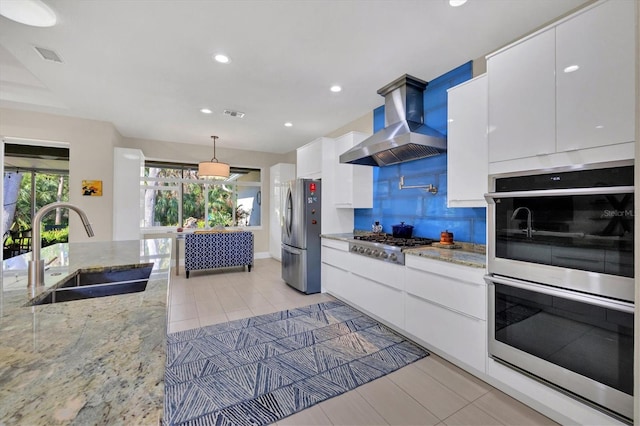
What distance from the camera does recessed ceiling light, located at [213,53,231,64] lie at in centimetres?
259

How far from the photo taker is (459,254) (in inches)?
91.6

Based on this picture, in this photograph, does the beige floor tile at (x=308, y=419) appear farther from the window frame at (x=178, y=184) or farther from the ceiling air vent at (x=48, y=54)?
the window frame at (x=178, y=184)

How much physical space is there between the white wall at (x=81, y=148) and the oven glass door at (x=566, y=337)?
5.46m

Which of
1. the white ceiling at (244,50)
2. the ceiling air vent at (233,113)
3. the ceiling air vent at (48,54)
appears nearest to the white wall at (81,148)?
the white ceiling at (244,50)

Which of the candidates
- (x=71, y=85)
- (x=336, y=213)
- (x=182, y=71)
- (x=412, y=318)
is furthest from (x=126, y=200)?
(x=412, y=318)

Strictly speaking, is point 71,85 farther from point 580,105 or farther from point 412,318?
point 580,105

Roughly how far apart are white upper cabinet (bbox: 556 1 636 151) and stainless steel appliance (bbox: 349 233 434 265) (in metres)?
1.44

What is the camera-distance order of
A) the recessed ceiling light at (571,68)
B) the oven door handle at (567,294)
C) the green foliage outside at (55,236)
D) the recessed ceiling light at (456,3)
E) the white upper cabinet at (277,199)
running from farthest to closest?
the white upper cabinet at (277,199)
the green foliage outside at (55,236)
the recessed ceiling light at (456,3)
the recessed ceiling light at (571,68)
the oven door handle at (567,294)

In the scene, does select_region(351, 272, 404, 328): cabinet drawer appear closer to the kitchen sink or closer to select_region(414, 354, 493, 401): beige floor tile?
select_region(414, 354, 493, 401): beige floor tile

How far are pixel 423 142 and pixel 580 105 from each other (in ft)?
3.95

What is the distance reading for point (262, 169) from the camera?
6.89m

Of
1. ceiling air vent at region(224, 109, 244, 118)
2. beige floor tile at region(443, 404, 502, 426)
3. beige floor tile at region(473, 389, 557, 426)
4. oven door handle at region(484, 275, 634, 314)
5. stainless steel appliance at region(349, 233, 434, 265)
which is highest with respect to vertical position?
ceiling air vent at region(224, 109, 244, 118)

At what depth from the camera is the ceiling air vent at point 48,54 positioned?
249 cm

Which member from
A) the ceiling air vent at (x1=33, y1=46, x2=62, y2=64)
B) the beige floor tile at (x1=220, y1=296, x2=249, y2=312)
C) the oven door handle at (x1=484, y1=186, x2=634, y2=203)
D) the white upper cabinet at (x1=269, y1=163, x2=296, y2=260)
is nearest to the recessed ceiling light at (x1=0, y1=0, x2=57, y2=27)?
the ceiling air vent at (x1=33, y1=46, x2=62, y2=64)
